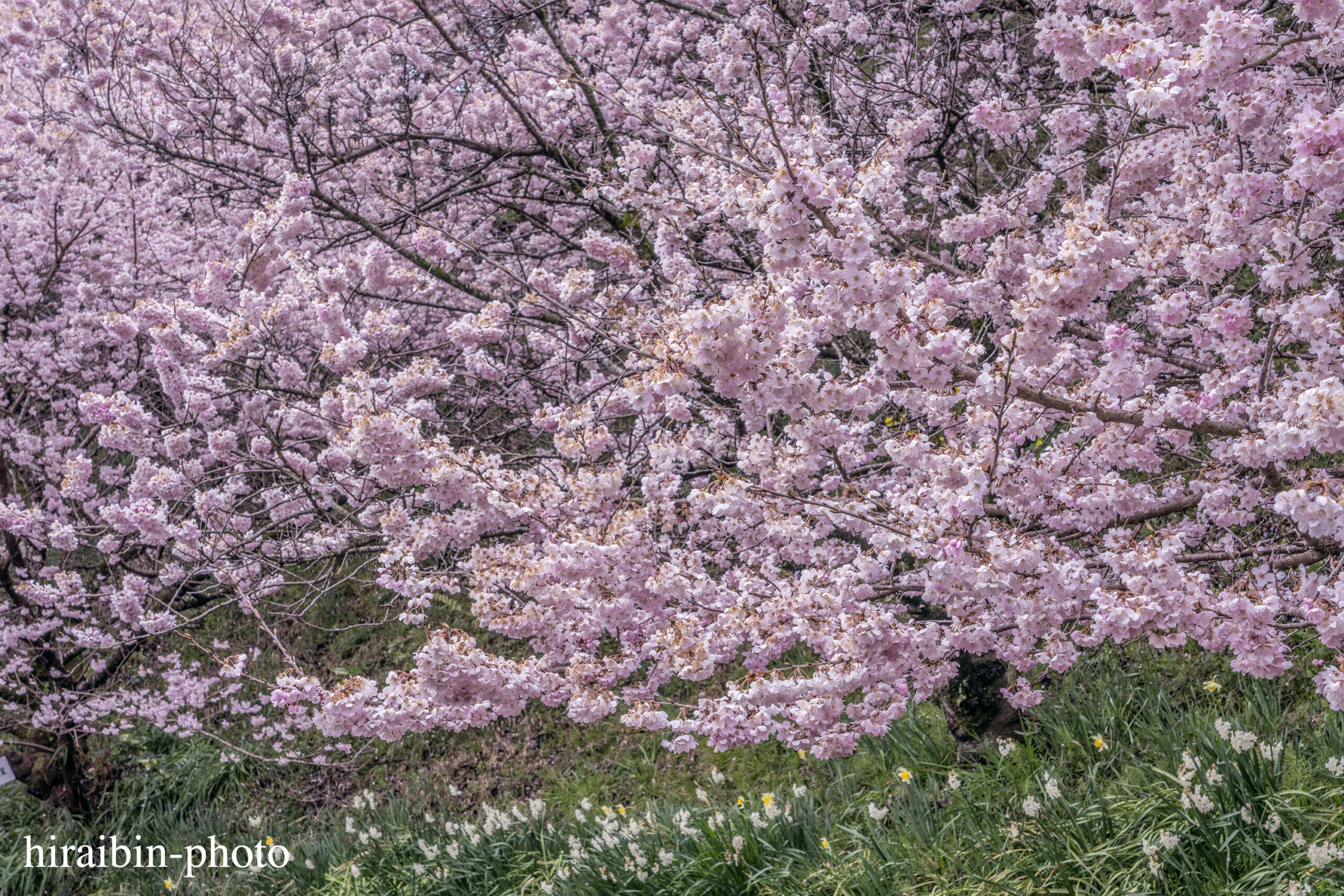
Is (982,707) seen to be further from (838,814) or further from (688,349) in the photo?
(688,349)

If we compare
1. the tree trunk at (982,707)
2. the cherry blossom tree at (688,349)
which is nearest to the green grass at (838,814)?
the tree trunk at (982,707)

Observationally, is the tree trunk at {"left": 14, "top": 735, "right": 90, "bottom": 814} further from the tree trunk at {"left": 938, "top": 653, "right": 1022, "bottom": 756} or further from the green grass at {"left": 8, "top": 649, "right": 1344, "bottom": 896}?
the tree trunk at {"left": 938, "top": 653, "right": 1022, "bottom": 756}

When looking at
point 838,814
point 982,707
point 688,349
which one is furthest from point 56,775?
point 688,349

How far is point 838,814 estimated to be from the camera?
4.35 metres

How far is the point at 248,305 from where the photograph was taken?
14.4ft

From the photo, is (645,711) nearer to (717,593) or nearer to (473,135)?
(717,593)

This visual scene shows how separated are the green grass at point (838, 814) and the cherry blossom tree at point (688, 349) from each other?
46cm

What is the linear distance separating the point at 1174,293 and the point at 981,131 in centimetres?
342

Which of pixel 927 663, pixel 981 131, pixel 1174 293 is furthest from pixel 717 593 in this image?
pixel 981 131

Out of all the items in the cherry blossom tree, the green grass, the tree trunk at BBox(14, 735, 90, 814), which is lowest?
the green grass

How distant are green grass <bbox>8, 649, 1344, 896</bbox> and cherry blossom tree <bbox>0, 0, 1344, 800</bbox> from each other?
18.1 inches

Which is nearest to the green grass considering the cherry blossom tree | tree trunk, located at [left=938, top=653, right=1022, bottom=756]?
tree trunk, located at [left=938, top=653, right=1022, bottom=756]

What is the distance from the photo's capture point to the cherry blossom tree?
2.65 m

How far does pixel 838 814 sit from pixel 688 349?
2.60 m
